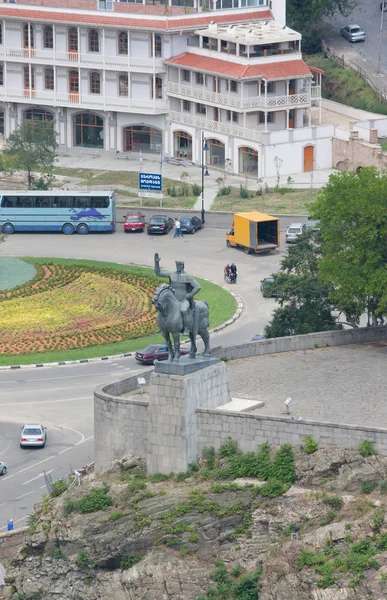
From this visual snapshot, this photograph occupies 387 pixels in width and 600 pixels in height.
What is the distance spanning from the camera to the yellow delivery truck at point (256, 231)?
104 meters

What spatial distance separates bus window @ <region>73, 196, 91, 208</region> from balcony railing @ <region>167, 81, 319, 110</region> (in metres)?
16.7

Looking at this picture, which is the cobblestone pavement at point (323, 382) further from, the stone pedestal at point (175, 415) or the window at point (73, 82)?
the window at point (73, 82)

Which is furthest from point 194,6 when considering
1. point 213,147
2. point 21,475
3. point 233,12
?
point 21,475

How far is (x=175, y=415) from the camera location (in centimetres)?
→ 5750

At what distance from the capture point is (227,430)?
57.2 meters

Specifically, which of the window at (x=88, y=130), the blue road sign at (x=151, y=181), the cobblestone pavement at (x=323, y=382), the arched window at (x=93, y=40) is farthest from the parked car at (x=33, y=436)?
the arched window at (x=93, y=40)

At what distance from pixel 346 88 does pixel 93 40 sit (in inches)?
770

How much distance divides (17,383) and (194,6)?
5425cm

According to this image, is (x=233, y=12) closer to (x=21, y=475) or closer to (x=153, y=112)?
(x=153, y=112)

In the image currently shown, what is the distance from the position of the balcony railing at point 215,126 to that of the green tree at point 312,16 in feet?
52.6

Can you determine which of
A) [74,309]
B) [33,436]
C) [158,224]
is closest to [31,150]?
[158,224]

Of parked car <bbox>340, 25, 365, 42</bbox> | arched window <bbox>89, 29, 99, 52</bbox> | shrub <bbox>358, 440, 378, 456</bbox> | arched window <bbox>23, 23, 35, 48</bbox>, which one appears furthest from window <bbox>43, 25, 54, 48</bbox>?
shrub <bbox>358, 440, 378, 456</bbox>

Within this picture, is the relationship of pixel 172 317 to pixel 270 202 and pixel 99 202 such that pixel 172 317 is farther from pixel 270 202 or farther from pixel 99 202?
pixel 270 202

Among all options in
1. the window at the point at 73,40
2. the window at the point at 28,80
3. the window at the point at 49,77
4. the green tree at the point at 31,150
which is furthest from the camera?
the window at the point at 28,80
